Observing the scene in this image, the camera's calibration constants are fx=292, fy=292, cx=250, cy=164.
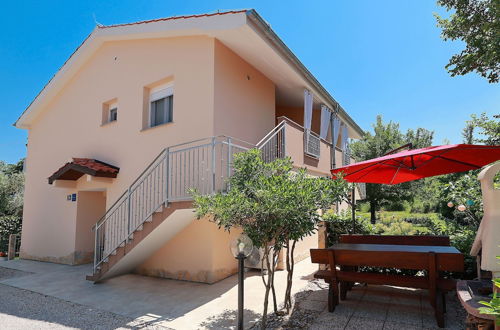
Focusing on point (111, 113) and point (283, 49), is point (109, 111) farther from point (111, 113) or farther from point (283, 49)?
point (283, 49)

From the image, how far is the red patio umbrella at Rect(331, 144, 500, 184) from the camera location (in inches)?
184

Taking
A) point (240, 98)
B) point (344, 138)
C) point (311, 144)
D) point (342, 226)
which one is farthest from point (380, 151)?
point (240, 98)

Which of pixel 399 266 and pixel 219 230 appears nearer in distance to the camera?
pixel 399 266

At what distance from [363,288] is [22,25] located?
592 inches

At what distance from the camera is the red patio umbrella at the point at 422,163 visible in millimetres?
4680

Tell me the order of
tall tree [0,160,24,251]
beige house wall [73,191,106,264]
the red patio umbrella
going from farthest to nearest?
1. tall tree [0,160,24,251]
2. beige house wall [73,191,106,264]
3. the red patio umbrella

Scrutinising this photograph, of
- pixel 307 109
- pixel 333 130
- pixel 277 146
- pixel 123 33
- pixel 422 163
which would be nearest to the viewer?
pixel 422 163

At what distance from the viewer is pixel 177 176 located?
303 inches

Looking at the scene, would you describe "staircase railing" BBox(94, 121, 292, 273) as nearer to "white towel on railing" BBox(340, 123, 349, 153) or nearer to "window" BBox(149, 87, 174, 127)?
"window" BBox(149, 87, 174, 127)

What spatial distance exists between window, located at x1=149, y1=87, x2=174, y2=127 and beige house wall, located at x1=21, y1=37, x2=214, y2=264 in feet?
1.04

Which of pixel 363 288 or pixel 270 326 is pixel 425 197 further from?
pixel 270 326

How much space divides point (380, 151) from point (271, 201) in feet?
75.6

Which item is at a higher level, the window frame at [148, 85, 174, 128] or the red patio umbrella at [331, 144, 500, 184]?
the window frame at [148, 85, 174, 128]

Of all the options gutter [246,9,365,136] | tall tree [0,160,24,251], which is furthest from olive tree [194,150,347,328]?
tall tree [0,160,24,251]
